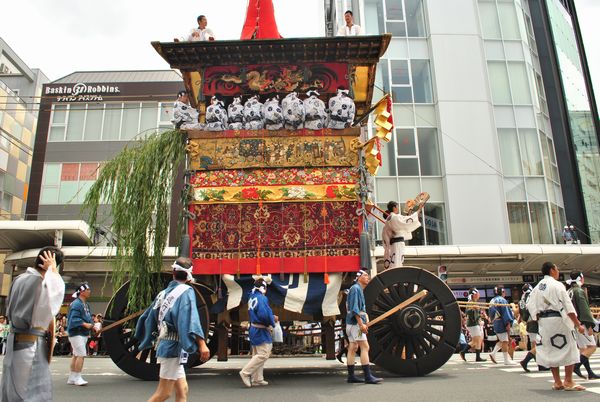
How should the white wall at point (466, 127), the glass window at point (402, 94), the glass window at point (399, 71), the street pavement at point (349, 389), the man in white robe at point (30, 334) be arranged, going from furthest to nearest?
the glass window at point (399, 71) < the glass window at point (402, 94) < the white wall at point (466, 127) < the street pavement at point (349, 389) < the man in white robe at point (30, 334)

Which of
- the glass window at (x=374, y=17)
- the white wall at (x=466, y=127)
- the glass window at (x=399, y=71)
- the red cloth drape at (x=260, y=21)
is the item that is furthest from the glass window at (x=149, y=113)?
the red cloth drape at (x=260, y=21)

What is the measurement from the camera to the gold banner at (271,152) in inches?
332

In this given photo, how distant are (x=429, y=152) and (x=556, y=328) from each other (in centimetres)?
1800

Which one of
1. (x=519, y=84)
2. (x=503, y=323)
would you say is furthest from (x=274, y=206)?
(x=519, y=84)

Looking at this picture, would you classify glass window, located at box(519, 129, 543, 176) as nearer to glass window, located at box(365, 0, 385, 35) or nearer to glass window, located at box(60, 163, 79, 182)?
glass window, located at box(365, 0, 385, 35)

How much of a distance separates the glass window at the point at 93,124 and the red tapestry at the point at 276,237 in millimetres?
23846

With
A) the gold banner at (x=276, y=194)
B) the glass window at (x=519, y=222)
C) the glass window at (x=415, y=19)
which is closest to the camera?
the gold banner at (x=276, y=194)

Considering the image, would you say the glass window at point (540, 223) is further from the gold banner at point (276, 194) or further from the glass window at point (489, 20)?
the gold banner at point (276, 194)

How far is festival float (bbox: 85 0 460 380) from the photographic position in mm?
7953

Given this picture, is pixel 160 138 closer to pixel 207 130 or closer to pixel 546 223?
pixel 207 130

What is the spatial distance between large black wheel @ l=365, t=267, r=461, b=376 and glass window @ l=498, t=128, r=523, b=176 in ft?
57.8

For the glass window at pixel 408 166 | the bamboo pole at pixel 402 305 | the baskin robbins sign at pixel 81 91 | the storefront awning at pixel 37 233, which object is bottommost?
the bamboo pole at pixel 402 305

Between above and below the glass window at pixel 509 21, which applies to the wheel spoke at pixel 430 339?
below

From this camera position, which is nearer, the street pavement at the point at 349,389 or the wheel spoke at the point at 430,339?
the street pavement at the point at 349,389
